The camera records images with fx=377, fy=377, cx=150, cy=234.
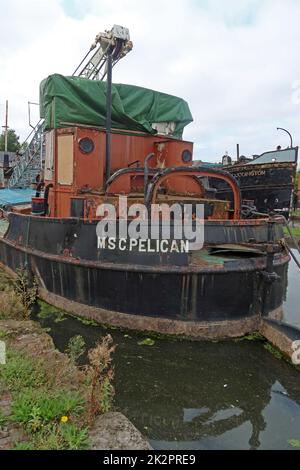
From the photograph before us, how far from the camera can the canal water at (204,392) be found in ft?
11.5

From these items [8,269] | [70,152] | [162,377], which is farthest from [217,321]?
[8,269]

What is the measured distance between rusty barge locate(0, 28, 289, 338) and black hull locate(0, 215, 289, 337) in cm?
1

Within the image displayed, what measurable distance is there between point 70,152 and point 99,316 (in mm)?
3025

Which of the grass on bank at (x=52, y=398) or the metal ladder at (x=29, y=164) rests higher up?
the metal ladder at (x=29, y=164)

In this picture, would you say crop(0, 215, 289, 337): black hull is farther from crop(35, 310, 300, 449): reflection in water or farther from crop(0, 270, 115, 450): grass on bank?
crop(0, 270, 115, 450): grass on bank

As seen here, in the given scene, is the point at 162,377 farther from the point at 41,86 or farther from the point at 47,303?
the point at 41,86

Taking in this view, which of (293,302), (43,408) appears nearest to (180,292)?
(43,408)

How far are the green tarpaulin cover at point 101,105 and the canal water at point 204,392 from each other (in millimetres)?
4378

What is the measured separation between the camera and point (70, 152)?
6.86 m

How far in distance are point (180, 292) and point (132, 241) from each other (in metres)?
1.01
